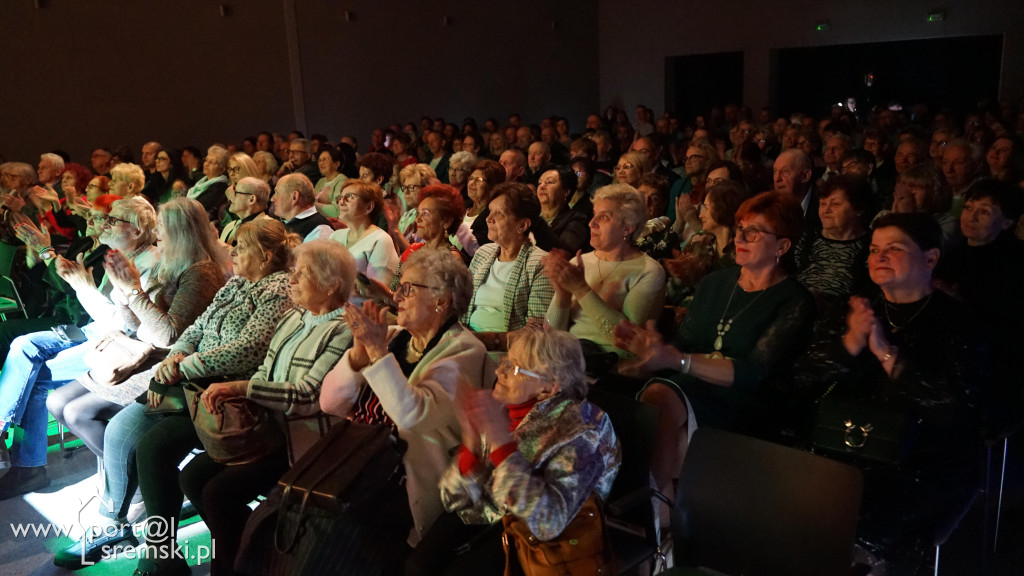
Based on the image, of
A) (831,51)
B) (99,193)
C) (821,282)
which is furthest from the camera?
(831,51)

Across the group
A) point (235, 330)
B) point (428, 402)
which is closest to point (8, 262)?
point (235, 330)

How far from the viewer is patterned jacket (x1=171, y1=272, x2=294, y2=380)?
10.1 ft

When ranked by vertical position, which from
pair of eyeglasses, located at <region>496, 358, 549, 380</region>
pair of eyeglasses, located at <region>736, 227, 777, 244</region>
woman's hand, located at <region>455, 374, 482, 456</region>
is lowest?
woman's hand, located at <region>455, 374, 482, 456</region>

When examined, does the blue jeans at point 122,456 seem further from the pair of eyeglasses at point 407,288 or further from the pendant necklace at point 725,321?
the pendant necklace at point 725,321

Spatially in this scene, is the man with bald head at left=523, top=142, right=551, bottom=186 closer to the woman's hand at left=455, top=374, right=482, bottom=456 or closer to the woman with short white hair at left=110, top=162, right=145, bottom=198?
the woman with short white hair at left=110, top=162, right=145, bottom=198

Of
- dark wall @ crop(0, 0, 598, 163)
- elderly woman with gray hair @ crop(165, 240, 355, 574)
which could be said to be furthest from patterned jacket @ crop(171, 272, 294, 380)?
dark wall @ crop(0, 0, 598, 163)

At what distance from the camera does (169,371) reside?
3.17m

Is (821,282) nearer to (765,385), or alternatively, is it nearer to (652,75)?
(765,385)

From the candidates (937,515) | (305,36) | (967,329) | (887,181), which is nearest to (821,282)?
(967,329)

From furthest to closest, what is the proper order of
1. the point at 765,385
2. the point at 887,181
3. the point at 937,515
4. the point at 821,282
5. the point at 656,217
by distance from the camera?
the point at 887,181 → the point at 656,217 → the point at 821,282 → the point at 765,385 → the point at 937,515

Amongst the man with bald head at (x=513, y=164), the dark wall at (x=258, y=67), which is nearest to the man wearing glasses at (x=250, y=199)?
the man with bald head at (x=513, y=164)

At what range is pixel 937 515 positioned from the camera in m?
2.30

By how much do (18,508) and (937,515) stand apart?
3699 millimetres

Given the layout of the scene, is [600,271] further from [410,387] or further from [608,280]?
[410,387]
